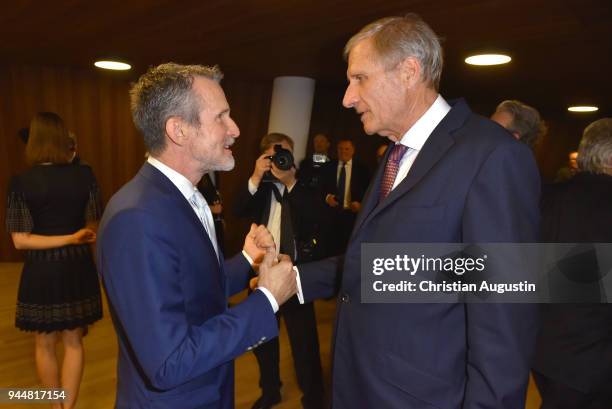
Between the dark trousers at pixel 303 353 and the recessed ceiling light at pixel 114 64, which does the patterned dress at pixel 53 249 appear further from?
the recessed ceiling light at pixel 114 64

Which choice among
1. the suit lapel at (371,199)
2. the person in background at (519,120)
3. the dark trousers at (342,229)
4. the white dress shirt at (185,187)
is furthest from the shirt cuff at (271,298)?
the dark trousers at (342,229)

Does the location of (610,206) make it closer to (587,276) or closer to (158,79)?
(587,276)

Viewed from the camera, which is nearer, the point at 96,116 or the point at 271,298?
the point at 271,298

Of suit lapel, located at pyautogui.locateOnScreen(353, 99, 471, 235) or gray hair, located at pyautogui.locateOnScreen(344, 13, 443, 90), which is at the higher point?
gray hair, located at pyautogui.locateOnScreen(344, 13, 443, 90)

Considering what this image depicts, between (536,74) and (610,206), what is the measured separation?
358 centimetres

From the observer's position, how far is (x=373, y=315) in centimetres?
132

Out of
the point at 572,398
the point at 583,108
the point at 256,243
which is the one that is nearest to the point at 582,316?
the point at 572,398

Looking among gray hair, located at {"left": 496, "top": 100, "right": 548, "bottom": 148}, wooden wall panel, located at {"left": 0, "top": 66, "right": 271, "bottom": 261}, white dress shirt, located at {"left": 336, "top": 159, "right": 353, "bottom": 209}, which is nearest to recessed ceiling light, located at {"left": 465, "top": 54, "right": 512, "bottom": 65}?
gray hair, located at {"left": 496, "top": 100, "right": 548, "bottom": 148}

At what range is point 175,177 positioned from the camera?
1.37 m

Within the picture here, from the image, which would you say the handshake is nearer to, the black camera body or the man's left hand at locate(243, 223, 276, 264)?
the man's left hand at locate(243, 223, 276, 264)

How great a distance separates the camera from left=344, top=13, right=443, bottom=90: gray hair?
136cm

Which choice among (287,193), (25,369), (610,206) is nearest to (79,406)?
(25,369)

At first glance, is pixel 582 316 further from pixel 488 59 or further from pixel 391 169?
pixel 488 59

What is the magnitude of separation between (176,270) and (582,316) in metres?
1.76
